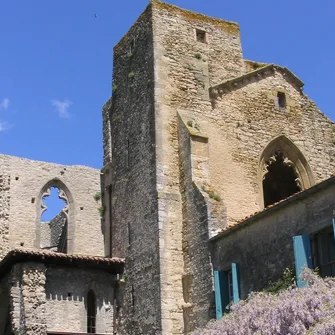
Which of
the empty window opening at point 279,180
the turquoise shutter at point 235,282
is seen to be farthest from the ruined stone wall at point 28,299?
the empty window opening at point 279,180

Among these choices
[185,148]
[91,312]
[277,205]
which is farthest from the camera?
[91,312]

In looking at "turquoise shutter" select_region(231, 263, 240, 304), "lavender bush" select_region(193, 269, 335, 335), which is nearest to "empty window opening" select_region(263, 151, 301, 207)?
"turquoise shutter" select_region(231, 263, 240, 304)

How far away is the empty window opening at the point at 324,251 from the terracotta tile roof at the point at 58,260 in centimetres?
684

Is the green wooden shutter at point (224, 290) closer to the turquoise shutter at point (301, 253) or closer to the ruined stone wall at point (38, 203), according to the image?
the turquoise shutter at point (301, 253)

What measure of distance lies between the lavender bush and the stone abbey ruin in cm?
106

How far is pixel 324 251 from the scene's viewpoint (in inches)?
500

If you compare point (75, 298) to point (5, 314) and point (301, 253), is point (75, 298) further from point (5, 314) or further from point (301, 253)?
point (301, 253)

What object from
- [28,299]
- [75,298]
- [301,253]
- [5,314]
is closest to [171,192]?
[75,298]

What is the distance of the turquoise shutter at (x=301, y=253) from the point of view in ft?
41.5

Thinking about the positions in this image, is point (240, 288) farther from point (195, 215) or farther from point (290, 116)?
point (290, 116)

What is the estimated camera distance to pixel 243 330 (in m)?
12.4

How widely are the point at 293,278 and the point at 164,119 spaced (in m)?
6.44

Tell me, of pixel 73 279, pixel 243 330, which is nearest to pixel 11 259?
pixel 73 279

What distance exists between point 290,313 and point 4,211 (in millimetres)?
11144
